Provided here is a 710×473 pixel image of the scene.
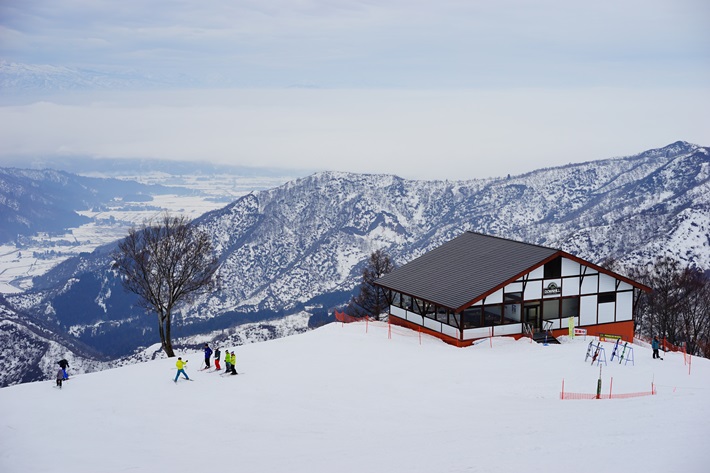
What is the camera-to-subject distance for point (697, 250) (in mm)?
131750

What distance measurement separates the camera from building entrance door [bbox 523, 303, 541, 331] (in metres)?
45.3

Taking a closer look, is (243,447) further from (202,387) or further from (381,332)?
(381,332)

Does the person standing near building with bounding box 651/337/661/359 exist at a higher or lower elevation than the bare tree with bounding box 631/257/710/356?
higher

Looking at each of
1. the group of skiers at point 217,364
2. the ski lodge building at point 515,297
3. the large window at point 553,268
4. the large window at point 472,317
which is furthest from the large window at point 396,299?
the group of skiers at point 217,364

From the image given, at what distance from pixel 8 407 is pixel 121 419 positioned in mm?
5863

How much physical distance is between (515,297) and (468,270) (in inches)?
170

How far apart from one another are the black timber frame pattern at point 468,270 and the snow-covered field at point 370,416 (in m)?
4.23

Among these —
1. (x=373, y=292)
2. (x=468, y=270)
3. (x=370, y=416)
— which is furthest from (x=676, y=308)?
(x=370, y=416)

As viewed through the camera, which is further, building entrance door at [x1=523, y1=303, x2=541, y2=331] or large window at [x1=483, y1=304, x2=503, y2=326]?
building entrance door at [x1=523, y1=303, x2=541, y2=331]

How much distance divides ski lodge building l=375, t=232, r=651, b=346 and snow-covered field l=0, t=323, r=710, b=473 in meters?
3.59

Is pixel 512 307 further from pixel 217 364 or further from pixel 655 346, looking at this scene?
pixel 217 364

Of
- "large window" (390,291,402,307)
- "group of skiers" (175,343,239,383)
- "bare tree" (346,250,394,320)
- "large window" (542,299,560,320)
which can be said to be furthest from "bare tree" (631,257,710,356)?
"group of skiers" (175,343,239,383)

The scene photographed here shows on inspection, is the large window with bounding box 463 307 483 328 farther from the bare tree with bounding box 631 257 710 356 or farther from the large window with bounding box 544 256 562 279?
the bare tree with bounding box 631 257 710 356

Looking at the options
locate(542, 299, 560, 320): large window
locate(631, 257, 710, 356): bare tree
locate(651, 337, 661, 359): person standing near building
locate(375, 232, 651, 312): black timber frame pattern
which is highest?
locate(375, 232, 651, 312): black timber frame pattern
